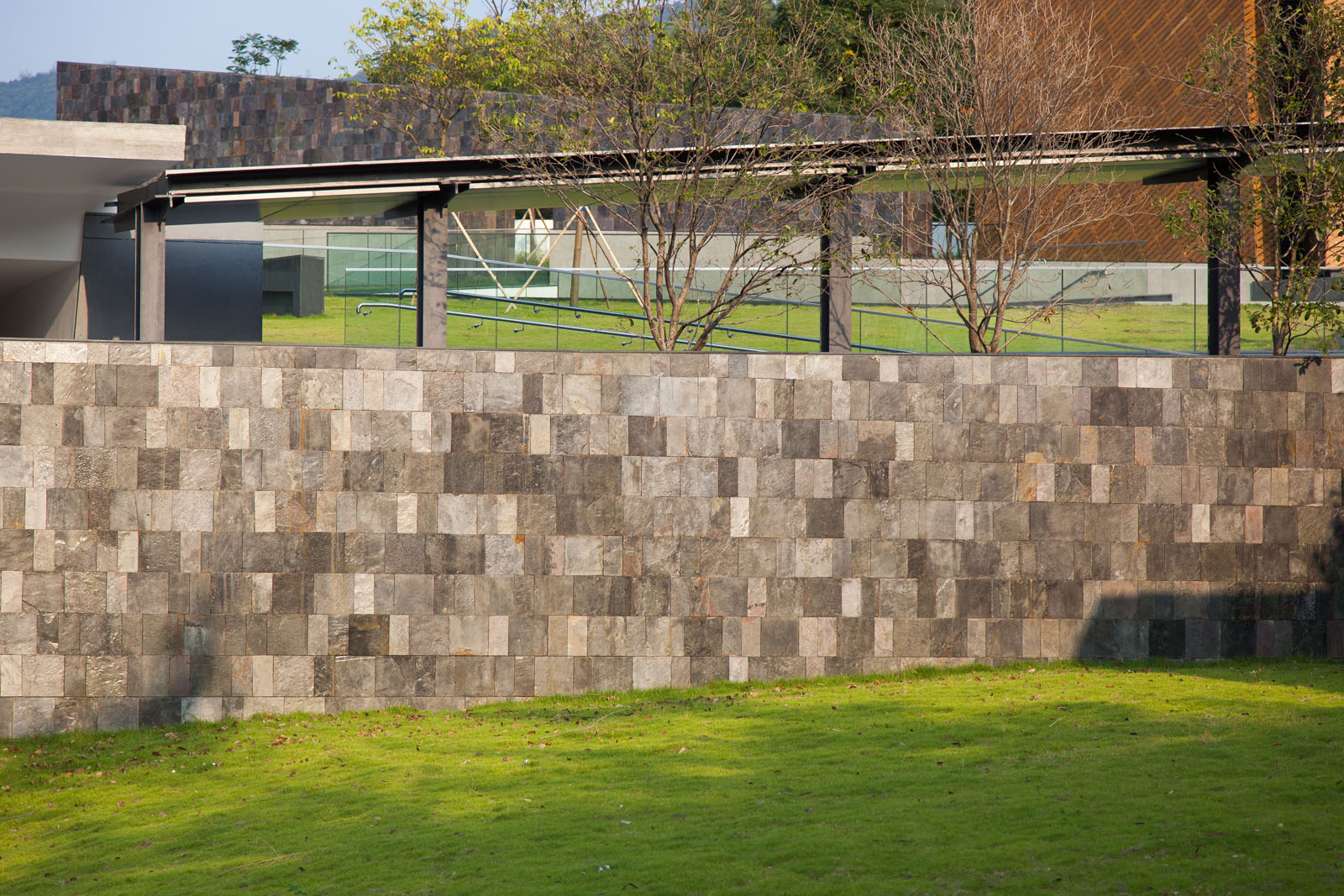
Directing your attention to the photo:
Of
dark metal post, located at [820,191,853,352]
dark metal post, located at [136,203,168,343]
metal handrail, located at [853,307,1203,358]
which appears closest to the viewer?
dark metal post, located at [136,203,168,343]

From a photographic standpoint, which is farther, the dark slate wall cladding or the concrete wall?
the dark slate wall cladding

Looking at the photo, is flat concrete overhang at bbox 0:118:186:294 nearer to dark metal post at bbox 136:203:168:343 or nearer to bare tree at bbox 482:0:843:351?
dark metal post at bbox 136:203:168:343

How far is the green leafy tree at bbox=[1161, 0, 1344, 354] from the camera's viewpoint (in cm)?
1338

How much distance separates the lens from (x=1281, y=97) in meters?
14.3

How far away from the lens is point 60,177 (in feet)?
49.3

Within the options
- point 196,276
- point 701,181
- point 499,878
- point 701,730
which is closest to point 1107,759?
point 701,730

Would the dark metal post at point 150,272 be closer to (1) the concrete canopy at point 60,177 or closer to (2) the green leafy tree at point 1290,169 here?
(1) the concrete canopy at point 60,177

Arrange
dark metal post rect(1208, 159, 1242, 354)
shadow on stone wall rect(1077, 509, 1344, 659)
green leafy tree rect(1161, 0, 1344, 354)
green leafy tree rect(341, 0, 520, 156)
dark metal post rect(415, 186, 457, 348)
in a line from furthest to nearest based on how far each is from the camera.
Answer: green leafy tree rect(341, 0, 520, 156) → dark metal post rect(1208, 159, 1242, 354) → dark metal post rect(415, 186, 457, 348) → green leafy tree rect(1161, 0, 1344, 354) → shadow on stone wall rect(1077, 509, 1344, 659)

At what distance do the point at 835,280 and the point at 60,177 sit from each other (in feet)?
32.4

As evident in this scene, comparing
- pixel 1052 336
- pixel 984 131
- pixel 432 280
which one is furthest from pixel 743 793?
pixel 1052 336

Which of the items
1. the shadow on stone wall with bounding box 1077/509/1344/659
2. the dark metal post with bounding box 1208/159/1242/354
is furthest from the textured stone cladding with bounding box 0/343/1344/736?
the dark metal post with bounding box 1208/159/1242/354

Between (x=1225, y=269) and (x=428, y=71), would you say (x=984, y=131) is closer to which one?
(x=1225, y=269)

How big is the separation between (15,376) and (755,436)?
23.1 feet

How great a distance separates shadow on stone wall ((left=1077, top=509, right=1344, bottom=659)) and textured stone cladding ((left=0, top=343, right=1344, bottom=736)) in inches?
1.1
